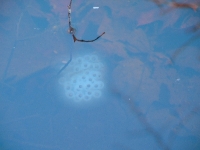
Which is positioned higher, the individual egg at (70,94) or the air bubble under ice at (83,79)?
the air bubble under ice at (83,79)

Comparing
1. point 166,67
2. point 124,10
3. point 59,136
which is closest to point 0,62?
point 59,136

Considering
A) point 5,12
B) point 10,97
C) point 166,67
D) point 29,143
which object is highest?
point 5,12

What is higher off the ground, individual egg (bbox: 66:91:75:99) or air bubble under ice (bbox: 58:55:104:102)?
air bubble under ice (bbox: 58:55:104:102)

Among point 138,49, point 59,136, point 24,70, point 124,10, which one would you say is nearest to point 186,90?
point 138,49

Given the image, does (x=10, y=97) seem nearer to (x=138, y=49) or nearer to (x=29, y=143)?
(x=29, y=143)

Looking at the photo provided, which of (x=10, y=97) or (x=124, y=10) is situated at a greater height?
(x=124, y=10)
